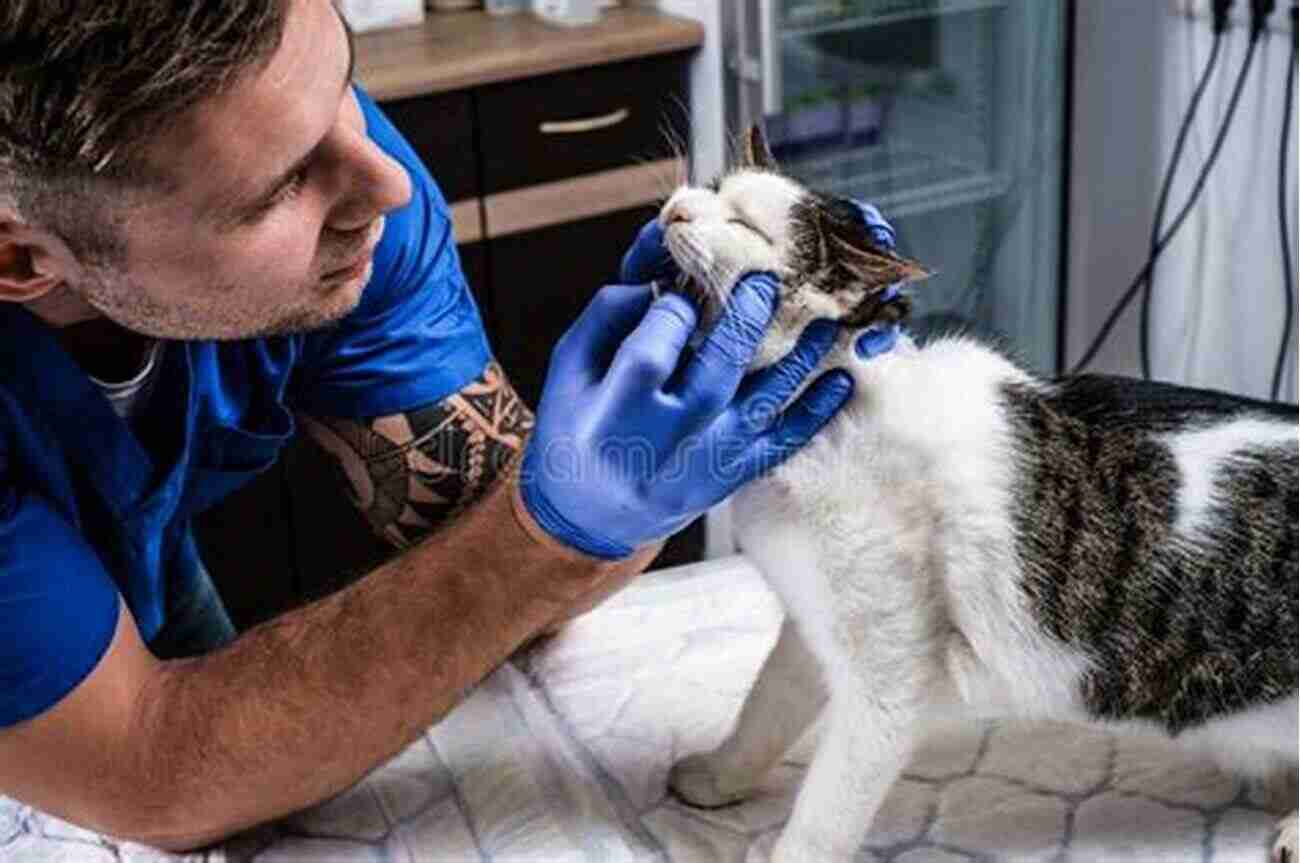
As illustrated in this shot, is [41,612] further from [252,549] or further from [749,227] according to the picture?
[252,549]

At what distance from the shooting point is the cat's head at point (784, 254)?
94cm

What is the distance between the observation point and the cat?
3.16 ft

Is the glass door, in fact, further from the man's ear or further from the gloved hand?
the man's ear

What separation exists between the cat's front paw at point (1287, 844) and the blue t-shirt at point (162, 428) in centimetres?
66

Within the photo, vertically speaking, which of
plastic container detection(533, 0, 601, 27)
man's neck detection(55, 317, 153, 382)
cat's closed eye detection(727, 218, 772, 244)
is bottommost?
plastic container detection(533, 0, 601, 27)

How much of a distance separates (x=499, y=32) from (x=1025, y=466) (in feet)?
4.32

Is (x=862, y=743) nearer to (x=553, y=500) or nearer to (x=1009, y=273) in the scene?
(x=553, y=500)

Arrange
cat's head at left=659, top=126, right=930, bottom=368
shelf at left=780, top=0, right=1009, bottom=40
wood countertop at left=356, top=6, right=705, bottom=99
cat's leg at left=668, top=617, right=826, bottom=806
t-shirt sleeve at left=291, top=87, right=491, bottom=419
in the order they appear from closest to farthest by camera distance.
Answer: cat's head at left=659, top=126, right=930, bottom=368, cat's leg at left=668, top=617, right=826, bottom=806, t-shirt sleeve at left=291, top=87, right=491, bottom=419, wood countertop at left=356, top=6, right=705, bottom=99, shelf at left=780, top=0, right=1009, bottom=40

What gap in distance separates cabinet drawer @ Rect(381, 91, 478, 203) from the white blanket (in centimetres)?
94

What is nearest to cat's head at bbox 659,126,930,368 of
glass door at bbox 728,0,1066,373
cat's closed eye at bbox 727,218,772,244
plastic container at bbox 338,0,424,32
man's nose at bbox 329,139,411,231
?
cat's closed eye at bbox 727,218,772,244

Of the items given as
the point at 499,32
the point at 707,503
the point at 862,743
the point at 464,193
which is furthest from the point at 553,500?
the point at 499,32

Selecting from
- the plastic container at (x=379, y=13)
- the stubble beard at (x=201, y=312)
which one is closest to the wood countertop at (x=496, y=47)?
the plastic container at (x=379, y=13)

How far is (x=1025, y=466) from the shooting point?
3.23 ft

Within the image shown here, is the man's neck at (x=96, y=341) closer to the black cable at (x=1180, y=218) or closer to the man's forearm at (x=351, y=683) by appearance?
the man's forearm at (x=351, y=683)
